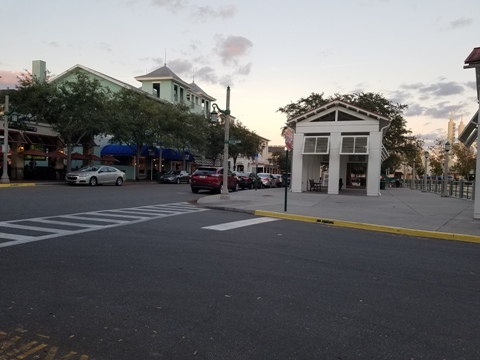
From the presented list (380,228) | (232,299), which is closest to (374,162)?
(380,228)

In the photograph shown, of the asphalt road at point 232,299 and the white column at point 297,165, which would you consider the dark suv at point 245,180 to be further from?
the asphalt road at point 232,299

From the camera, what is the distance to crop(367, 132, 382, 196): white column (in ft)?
84.3

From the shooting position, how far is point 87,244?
301 inches

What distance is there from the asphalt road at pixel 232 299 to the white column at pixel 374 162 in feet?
57.9

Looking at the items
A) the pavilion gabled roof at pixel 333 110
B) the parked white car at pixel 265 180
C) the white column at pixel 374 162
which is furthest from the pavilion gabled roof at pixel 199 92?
the white column at pixel 374 162

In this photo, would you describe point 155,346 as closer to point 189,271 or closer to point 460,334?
point 189,271

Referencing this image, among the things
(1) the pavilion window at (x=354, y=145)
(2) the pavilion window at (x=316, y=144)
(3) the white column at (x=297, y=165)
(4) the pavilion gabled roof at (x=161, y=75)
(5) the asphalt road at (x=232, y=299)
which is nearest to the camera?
(5) the asphalt road at (x=232, y=299)

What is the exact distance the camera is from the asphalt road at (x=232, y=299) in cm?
359

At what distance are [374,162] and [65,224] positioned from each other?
820 inches

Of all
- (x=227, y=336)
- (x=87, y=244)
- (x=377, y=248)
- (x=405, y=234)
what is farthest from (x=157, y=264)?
(x=405, y=234)

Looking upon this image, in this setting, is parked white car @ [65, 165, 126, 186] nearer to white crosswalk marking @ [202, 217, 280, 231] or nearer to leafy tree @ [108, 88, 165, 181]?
leafy tree @ [108, 88, 165, 181]

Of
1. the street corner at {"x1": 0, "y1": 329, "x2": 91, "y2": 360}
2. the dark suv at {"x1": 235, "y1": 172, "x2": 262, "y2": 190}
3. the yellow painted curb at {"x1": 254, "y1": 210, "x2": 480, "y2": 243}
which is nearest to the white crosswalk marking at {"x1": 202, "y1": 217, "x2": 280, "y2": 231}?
the yellow painted curb at {"x1": 254, "y1": 210, "x2": 480, "y2": 243}

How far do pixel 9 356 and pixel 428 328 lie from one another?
403 centimetres

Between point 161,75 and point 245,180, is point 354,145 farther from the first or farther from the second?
point 161,75
